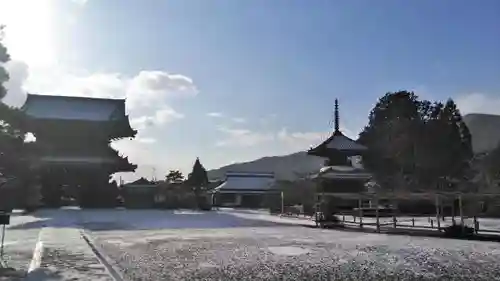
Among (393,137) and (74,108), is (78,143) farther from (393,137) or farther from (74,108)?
(393,137)

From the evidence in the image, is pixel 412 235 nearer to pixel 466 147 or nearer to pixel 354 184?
pixel 354 184

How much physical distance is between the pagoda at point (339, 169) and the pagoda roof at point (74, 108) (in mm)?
17507

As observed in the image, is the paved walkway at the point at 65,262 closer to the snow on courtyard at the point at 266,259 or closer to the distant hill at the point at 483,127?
the snow on courtyard at the point at 266,259

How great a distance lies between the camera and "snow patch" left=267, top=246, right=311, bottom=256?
1238 centimetres

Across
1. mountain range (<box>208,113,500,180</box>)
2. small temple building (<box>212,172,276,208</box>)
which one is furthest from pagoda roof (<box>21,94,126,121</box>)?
mountain range (<box>208,113,500,180</box>)

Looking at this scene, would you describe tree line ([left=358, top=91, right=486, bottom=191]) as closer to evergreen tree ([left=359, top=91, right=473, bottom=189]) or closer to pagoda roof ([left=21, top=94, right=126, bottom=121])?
evergreen tree ([left=359, top=91, right=473, bottom=189])

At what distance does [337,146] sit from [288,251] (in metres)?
31.7

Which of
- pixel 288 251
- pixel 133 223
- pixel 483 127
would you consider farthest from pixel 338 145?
pixel 483 127

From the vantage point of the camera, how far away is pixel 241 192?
59.6 m

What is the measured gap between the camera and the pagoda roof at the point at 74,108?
4519 centimetres

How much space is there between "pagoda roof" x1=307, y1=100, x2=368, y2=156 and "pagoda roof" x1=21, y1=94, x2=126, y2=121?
17.2m

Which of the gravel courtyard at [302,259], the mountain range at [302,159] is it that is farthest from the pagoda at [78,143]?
the mountain range at [302,159]

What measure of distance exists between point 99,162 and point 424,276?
3680cm

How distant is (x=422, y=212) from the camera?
120 ft
